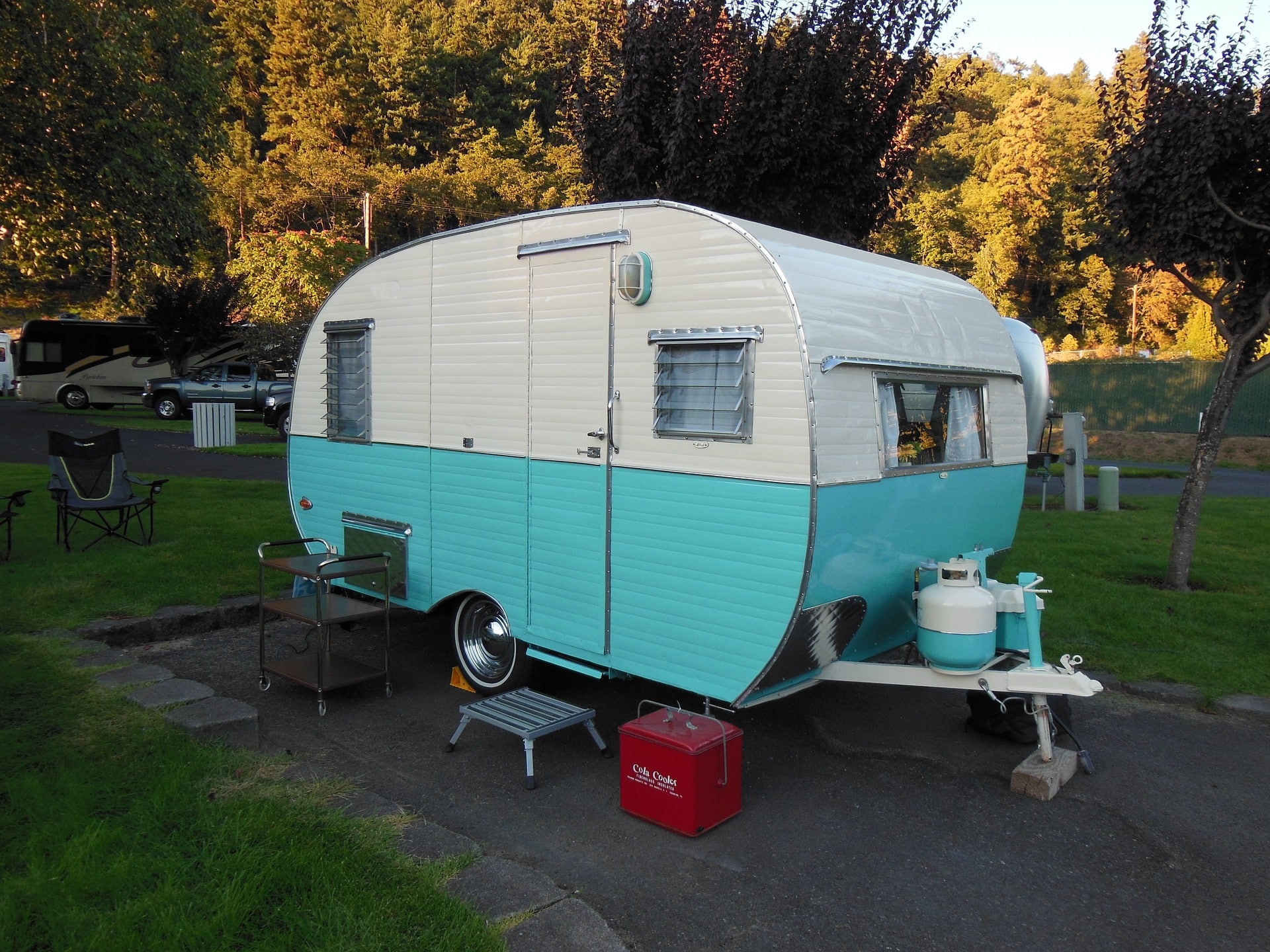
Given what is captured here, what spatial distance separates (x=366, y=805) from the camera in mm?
4145

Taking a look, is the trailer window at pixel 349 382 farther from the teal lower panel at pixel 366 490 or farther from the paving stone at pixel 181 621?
the paving stone at pixel 181 621

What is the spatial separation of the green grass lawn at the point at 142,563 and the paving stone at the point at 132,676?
1420mm

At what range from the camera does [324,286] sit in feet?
89.0

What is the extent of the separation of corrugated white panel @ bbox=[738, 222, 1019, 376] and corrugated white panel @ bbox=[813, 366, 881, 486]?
0.10 metres

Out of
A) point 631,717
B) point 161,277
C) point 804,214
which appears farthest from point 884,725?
point 161,277

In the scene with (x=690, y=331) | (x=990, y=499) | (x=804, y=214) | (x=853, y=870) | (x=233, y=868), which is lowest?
(x=853, y=870)

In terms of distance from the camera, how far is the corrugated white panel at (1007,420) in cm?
571

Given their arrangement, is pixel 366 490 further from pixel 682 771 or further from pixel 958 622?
pixel 958 622

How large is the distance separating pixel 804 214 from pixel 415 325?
4.80 meters

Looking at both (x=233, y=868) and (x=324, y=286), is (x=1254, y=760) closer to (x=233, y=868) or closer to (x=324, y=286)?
(x=233, y=868)

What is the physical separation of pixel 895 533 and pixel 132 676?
441 centimetres

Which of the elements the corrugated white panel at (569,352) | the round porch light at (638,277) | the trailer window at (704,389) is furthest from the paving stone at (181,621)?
the round porch light at (638,277)

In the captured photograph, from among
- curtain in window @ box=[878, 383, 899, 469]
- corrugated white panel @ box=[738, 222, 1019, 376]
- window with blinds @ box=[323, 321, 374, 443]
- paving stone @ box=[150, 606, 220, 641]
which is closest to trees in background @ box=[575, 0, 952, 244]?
corrugated white panel @ box=[738, 222, 1019, 376]

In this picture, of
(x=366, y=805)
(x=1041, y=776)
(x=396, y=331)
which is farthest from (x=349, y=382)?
(x=1041, y=776)
